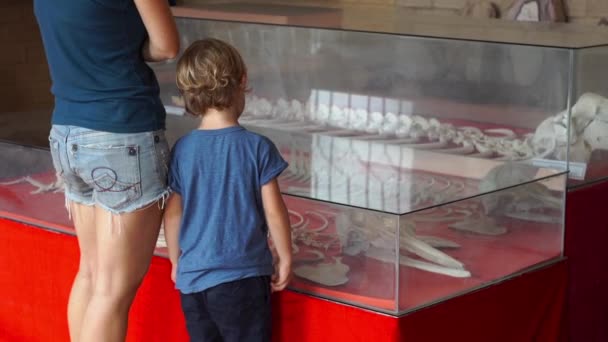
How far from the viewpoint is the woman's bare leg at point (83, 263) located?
7.35 ft

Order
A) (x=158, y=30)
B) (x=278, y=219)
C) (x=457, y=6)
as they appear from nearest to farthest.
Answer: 1. (x=158, y=30)
2. (x=278, y=219)
3. (x=457, y=6)

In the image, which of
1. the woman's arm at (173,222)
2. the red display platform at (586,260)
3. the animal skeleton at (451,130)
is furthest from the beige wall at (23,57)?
the woman's arm at (173,222)

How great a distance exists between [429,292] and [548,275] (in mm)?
481

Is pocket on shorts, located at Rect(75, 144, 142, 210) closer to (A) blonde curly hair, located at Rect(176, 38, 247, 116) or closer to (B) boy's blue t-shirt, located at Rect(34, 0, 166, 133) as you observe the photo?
(B) boy's blue t-shirt, located at Rect(34, 0, 166, 133)

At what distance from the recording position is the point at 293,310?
234 centimetres

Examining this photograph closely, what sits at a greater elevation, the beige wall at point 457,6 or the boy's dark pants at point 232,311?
the beige wall at point 457,6

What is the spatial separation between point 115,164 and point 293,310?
0.56 m

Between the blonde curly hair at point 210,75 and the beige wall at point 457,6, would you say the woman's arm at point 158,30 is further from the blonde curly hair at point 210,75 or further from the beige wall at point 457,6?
the beige wall at point 457,6

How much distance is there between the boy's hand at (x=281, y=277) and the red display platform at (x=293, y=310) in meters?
0.09

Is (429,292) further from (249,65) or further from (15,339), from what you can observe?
(249,65)

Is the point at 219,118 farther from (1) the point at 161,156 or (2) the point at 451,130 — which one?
(2) the point at 451,130

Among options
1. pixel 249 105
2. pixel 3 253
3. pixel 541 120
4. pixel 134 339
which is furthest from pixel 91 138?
pixel 249 105

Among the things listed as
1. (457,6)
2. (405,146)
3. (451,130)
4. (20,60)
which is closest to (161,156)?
(405,146)

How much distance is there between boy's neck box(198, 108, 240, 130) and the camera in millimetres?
2125
